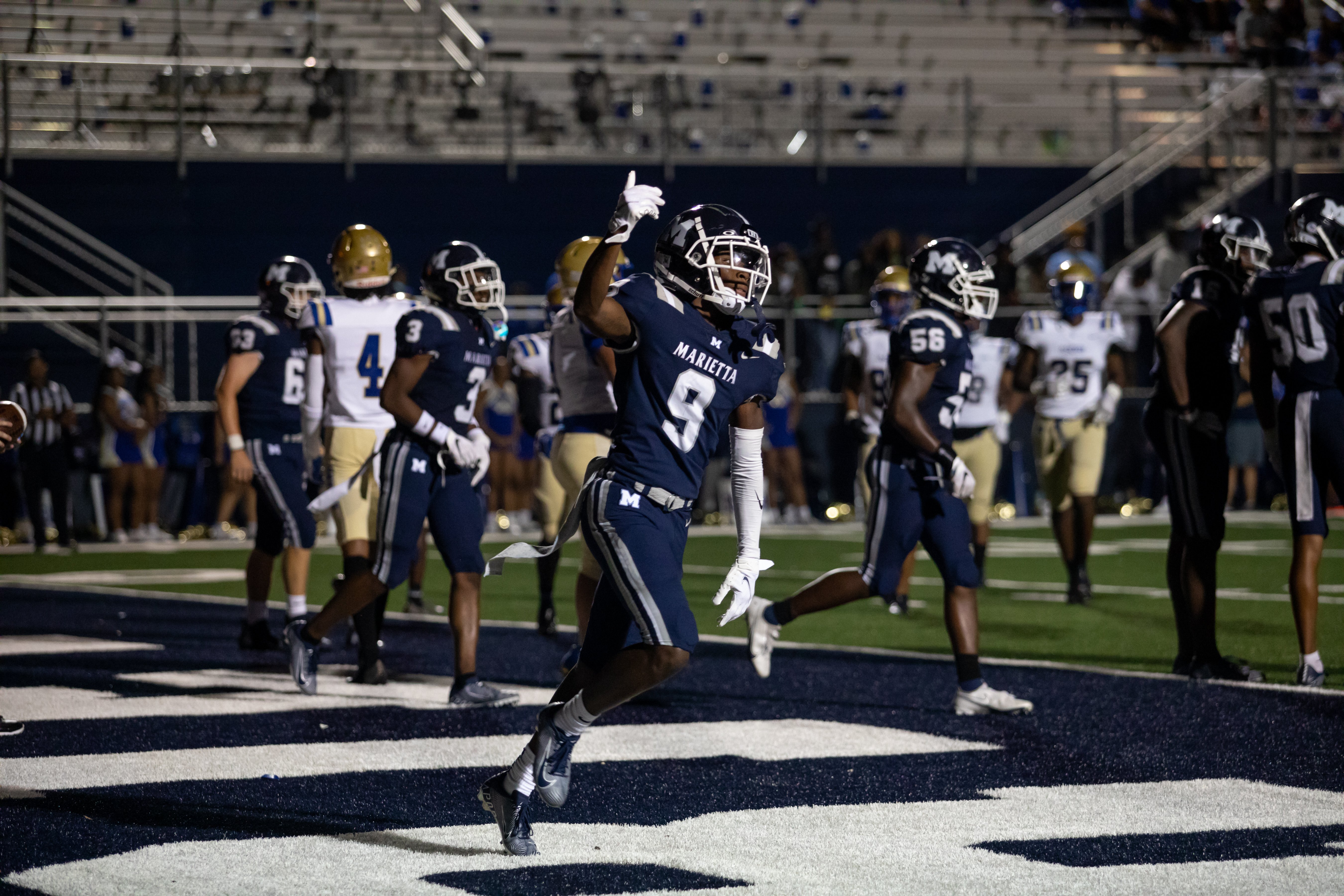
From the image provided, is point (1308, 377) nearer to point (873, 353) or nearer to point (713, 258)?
point (713, 258)

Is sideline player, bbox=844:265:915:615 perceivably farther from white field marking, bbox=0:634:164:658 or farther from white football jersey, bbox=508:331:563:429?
white field marking, bbox=0:634:164:658

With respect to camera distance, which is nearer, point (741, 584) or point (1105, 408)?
point (741, 584)

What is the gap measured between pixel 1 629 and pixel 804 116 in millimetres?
13786

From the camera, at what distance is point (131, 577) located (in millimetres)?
12570

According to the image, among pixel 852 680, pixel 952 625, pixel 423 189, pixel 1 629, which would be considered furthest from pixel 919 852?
pixel 423 189

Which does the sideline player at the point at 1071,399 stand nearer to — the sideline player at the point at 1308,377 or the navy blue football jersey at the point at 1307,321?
the sideline player at the point at 1308,377

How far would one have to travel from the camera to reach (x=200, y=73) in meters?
19.0

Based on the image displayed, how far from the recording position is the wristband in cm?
657

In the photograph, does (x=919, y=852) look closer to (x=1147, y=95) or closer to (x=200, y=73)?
(x=200, y=73)

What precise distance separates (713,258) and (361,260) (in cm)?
346

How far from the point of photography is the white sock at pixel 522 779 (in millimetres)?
4238

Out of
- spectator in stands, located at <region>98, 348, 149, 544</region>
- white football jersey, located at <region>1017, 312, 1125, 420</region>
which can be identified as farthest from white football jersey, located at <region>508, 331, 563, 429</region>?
spectator in stands, located at <region>98, 348, 149, 544</region>

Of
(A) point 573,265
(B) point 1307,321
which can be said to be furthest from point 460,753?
(B) point 1307,321

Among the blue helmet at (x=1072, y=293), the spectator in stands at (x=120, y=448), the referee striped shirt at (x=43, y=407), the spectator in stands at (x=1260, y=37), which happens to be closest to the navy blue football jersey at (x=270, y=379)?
the blue helmet at (x=1072, y=293)
